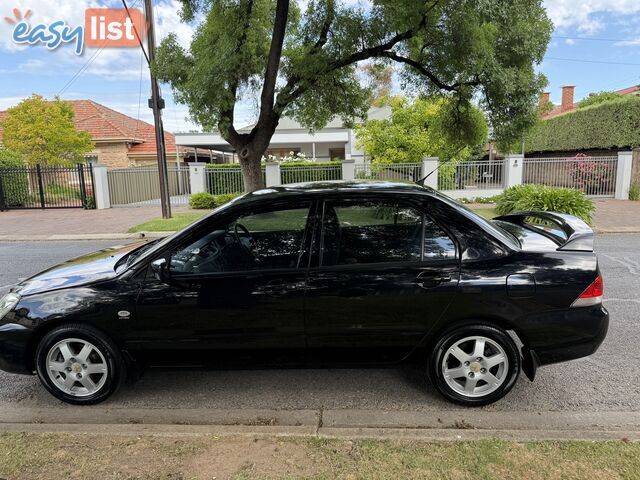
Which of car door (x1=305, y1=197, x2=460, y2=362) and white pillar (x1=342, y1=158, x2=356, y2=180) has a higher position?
Answer: white pillar (x1=342, y1=158, x2=356, y2=180)

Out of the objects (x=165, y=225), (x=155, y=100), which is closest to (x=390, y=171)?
(x=155, y=100)

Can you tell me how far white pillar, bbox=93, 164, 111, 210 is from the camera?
2008 centimetres

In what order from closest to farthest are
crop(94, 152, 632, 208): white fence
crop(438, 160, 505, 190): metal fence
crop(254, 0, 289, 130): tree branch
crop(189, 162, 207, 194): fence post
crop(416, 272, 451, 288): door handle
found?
crop(416, 272, 451, 288): door handle, crop(254, 0, 289, 130): tree branch, crop(94, 152, 632, 208): white fence, crop(438, 160, 505, 190): metal fence, crop(189, 162, 207, 194): fence post

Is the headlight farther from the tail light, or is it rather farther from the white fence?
the white fence

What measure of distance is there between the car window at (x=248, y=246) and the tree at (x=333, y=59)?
754 cm

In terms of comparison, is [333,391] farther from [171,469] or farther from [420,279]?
[171,469]

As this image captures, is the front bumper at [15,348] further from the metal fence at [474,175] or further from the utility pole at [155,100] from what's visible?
the metal fence at [474,175]

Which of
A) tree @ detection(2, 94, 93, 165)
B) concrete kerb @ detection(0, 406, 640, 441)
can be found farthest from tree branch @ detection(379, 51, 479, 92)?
tree @ detection(2, 94, 93, 165)

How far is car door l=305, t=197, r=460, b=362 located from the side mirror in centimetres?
100

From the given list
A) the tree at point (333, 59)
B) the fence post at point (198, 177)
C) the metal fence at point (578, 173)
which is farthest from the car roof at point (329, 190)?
the metal fence at point (578, 173)

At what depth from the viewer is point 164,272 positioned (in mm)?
3268

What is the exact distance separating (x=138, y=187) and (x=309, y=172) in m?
8.63

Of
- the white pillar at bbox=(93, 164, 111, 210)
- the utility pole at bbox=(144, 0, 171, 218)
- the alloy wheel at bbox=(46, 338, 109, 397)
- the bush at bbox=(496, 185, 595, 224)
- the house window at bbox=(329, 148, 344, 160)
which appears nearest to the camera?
the alloy wheel at bbox=(46, 338, 109, 397)

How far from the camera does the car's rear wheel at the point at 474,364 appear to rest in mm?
3258
